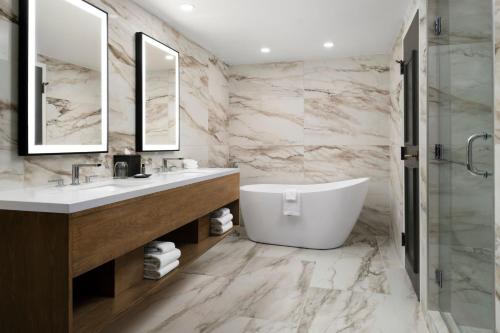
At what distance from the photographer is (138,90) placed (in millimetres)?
3000

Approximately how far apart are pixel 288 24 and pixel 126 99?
1.63m

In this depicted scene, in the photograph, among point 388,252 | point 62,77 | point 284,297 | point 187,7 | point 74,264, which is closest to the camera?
point 74,264

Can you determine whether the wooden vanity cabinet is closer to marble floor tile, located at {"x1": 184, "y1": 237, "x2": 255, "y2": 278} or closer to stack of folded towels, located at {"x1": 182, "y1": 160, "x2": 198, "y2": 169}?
marble floor tile, located at {"x1": 184, "y1": 237, "x2": 255, "y2": 278}

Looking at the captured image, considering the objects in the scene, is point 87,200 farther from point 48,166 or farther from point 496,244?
point 496,244

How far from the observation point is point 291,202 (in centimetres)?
400

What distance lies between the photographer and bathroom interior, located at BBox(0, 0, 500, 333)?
1618 millimetres

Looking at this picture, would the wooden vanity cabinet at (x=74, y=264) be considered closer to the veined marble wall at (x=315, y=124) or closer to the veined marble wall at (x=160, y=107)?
the veined marble wall at (x=160, y=107)

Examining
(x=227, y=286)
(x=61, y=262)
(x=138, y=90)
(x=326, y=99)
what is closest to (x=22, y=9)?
(x=138, y=90)

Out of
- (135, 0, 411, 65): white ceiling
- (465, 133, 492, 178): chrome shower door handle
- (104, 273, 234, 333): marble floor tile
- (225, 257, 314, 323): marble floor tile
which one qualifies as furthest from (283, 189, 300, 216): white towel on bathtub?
(465, 133, 492, 178): chrome shower door handle

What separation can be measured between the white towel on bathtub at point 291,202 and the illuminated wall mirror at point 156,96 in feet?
4.10

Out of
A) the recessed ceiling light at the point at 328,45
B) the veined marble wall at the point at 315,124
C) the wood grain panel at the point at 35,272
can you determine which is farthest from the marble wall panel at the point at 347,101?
the wood grain panel at the point at 35,272

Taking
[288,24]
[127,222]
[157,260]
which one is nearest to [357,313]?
[157,260]

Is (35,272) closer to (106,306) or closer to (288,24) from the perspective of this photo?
(106,306)

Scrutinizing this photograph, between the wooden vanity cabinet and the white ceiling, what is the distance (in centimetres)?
171
